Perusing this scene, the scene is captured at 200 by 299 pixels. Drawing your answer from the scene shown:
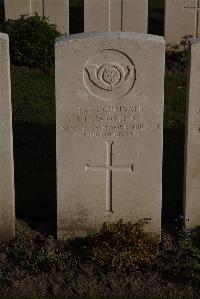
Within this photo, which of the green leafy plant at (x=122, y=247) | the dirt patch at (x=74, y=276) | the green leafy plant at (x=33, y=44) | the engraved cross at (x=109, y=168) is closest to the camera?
the dirt patch at (x=74, y=276)

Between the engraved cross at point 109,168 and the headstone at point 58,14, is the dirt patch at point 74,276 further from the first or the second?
the headstone at point 58,14

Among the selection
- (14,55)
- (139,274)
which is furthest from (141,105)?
(14,55)

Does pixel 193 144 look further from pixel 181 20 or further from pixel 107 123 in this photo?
pixel 181 20

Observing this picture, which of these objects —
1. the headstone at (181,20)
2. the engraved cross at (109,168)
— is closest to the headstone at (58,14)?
the headstone at (181,20)

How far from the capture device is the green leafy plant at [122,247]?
21.6ft

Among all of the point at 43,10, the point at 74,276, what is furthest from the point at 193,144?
the point at 43,10

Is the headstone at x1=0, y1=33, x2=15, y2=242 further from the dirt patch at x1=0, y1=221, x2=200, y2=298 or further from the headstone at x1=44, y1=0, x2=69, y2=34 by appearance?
the headstone at x1=44, y1=0, x2=69, y2=34

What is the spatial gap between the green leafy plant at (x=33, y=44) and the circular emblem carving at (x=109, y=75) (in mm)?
5682

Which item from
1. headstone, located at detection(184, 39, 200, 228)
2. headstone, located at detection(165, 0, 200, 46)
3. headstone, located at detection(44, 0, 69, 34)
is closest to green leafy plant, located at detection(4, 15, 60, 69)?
headstone, located at detection(44, 0, 69, 34)

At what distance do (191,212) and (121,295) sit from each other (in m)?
1.21

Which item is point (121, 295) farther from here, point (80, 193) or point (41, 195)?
point (41, 195)

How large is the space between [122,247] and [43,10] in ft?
23.8

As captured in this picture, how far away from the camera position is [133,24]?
42.8 ft

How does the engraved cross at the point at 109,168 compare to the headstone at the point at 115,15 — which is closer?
the engraved cross at the point at 109,168
